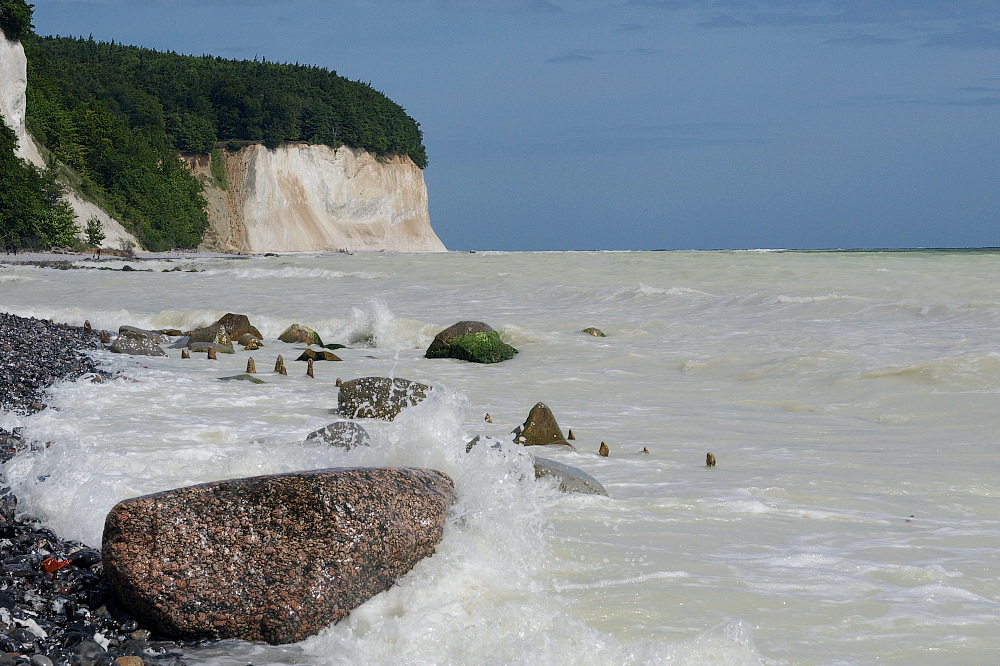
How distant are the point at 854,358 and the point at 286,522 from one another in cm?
1048

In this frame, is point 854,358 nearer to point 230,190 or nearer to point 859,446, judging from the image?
point 859,446

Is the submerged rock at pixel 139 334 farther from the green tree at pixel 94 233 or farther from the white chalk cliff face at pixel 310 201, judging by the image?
the white chalk cliff face at pixel 310 201

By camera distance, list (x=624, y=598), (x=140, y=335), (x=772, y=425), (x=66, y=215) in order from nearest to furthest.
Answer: (x=624, y=598), (x=772, y=425), (x=140, y=335), (x=66, y=215)

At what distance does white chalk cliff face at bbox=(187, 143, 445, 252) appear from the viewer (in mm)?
97062

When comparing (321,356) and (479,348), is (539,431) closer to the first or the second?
(479,348)

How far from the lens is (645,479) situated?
659 centimetres

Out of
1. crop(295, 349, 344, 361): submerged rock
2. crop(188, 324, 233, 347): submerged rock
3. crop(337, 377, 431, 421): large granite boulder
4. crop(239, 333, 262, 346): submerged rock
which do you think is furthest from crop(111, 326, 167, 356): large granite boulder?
crop(337, 377, 431, 421): large granite boulder

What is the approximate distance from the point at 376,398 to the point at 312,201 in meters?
97.9

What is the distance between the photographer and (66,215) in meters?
55.5

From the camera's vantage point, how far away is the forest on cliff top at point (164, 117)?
6888 centimetres

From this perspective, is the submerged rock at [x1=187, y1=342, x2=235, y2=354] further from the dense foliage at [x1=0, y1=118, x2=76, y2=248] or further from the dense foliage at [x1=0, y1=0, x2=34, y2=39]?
A: the dense foliage at [x1=0, y1=0, x2=34, y2=39]

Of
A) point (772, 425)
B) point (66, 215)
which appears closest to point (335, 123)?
point (66, 215)

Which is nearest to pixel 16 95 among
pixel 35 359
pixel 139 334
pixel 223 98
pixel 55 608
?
pixel 223 98

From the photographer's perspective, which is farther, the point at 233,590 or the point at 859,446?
the point at 859,446
